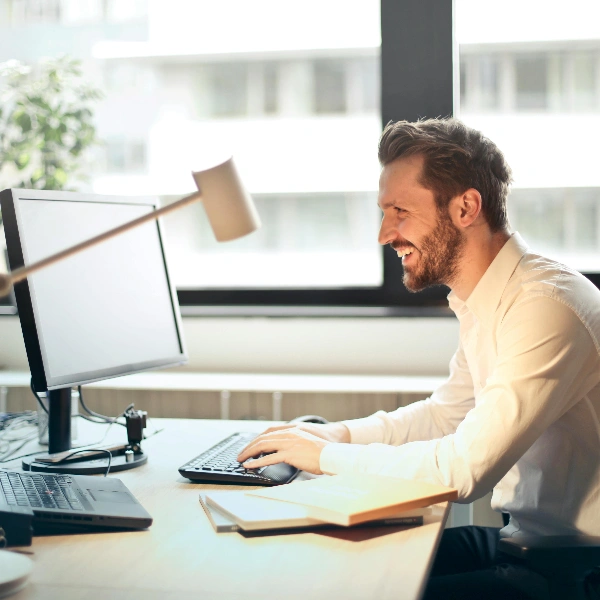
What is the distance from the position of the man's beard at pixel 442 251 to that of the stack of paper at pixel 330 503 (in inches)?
21.3

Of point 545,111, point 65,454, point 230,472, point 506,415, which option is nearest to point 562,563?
point 506,415

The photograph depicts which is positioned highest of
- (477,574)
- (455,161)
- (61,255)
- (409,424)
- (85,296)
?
(455,161)

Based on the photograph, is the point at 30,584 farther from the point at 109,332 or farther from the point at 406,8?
the point at 406,8

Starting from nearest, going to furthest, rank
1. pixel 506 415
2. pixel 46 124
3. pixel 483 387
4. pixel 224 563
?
pixel 224 563
pixel 506 415
pixel 483 387
pixel 46 124

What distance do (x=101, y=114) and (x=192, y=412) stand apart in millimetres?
1306

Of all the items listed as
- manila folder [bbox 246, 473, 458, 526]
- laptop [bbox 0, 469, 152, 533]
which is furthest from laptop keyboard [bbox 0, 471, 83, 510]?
manila folder [bbox 246, 473, 458, 526]

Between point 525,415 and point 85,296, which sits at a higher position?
point 85,296

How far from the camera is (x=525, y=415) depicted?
1301mm

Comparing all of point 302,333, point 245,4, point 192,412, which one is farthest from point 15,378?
point 245,4

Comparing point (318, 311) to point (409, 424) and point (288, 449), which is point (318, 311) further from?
point (288, 449)

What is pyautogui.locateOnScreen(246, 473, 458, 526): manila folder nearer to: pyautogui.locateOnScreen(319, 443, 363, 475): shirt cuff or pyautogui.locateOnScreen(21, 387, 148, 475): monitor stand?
pyautogui.locateOnScreen(319, 443, 363, 475): shirt cuff

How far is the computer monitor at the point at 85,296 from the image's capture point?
141 cm

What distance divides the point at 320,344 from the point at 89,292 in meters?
1.46

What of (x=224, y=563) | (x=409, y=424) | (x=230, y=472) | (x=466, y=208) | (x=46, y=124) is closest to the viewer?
(x=224, y=563)
